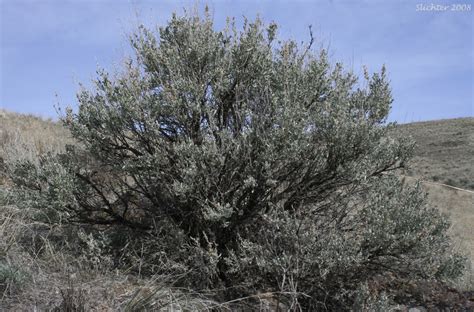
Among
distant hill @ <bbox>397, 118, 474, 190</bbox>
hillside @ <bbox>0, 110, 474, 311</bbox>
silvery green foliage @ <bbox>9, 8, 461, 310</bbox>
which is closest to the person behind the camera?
hillside @ <bbox>0, 110, 474, 311</bbox>

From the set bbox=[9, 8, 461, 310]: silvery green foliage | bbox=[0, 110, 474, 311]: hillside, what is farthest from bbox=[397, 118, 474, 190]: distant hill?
bbox=[0, 110, 474, 311]: hillside

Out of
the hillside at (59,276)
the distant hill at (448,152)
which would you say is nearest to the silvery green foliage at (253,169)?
the hillside at (59,276)

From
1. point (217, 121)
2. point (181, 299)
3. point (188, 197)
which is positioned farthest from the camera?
point (217, 121)

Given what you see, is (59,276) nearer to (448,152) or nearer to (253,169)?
(253,169)

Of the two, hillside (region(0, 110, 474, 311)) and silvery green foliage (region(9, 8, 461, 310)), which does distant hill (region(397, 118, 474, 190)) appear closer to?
silvery green foliage (region(9, 8, 461, 310))

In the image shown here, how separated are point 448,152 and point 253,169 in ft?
119

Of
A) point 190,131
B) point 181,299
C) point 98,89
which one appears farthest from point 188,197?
point 98,89

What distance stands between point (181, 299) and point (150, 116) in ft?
6.74

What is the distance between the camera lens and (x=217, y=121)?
6.47m

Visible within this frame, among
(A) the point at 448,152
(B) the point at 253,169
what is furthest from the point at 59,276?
(A) the point at 448,152

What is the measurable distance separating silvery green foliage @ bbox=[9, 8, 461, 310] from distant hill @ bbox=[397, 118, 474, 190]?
21.1 metres

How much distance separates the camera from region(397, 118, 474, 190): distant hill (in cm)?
3242

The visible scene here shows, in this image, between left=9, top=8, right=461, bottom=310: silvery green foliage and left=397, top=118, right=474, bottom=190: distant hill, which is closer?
left=9, top=8, right=461, bottom=310: silvery green foliage

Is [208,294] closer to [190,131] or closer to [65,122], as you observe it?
[190,131]
